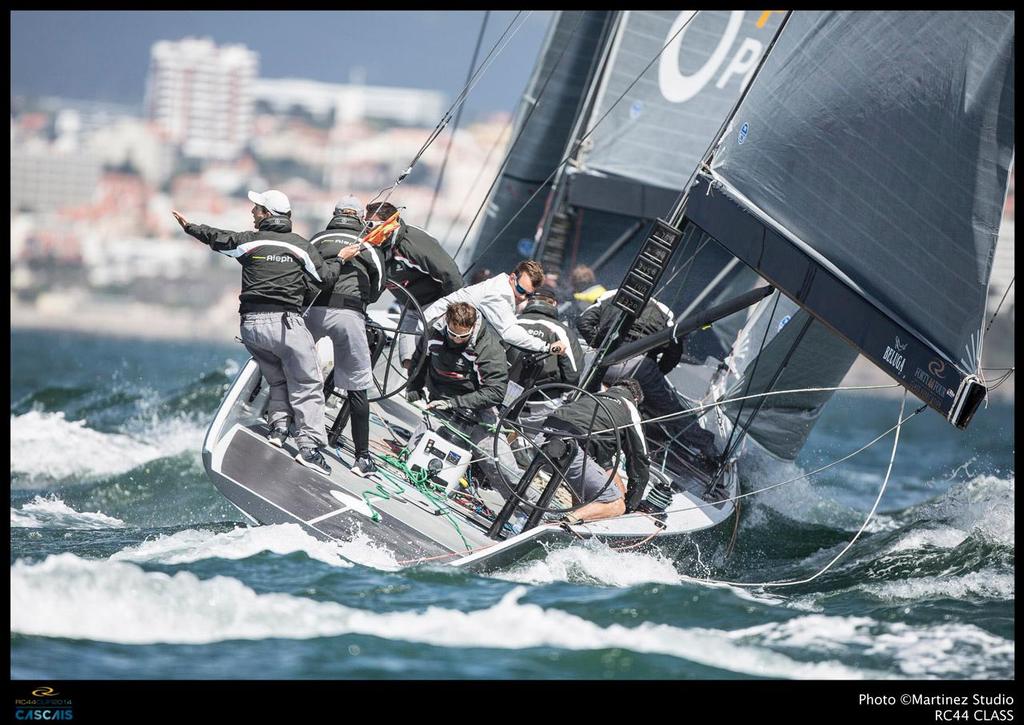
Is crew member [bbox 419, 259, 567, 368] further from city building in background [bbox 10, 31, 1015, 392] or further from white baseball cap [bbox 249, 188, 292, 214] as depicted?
city building in background [bbox 10, 31, 1015, 392]

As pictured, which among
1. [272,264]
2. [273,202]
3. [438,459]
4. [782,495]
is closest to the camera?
[272,264]

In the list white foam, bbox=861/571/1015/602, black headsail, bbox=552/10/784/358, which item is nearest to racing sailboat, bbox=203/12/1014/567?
white foam, bbox=861/571/1015/602

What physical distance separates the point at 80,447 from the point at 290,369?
4404 millimetres

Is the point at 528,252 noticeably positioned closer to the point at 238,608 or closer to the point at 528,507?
the point at 528,507

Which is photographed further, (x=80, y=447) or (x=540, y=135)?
(x=540, y=135)

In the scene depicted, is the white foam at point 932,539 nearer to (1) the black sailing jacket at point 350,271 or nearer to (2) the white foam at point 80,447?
(1) the black sailing jacket at point 350,271

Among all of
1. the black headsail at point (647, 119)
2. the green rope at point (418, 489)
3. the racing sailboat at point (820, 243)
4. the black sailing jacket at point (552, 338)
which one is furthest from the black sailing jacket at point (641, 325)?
the black headsail at point (647, 119)

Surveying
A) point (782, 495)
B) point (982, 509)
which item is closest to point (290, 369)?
point (782, 495)

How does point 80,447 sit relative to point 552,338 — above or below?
below

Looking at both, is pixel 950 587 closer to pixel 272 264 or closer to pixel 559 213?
pixel 272 264

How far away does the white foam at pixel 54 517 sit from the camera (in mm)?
6379

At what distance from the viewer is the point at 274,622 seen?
15.1 feet

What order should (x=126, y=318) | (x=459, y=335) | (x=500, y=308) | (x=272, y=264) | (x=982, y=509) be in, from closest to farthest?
(x=272, y=264) < (x=459, y=335) < (x=500, y=308) < (x=982, y=509) < (x=126, y=318)

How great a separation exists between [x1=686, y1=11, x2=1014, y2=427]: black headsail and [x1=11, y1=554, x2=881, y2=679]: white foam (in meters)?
1.68
